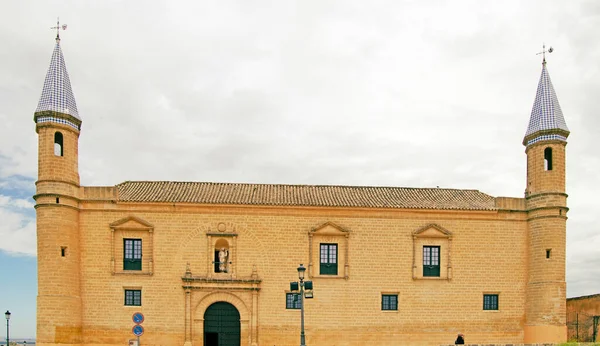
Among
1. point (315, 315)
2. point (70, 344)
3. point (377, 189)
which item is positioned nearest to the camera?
point (70, 344)

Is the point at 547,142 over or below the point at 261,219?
over

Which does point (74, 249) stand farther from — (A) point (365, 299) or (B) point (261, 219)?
(A) point (365, 299)

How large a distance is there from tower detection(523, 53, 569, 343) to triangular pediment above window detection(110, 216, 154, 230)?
19.1 meters

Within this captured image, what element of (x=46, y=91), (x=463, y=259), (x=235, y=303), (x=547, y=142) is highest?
(x=46, y=91)

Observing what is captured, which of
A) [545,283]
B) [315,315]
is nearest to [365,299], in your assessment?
[315,315]

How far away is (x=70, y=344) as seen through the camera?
26.0m

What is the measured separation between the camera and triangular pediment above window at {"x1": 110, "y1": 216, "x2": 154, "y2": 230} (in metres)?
27.3

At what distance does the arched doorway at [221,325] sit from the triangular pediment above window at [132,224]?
16.3 feet

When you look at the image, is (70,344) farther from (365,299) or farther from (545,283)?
(545,283)

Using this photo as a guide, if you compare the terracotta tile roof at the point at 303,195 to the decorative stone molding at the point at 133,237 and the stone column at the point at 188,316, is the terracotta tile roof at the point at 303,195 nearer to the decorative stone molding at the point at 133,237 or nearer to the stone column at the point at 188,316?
the decorative stone molding at the point at 133,237

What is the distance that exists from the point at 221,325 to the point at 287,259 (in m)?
4.45

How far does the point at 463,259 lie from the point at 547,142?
24.0 feet

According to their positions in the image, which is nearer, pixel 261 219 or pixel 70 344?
pixel 70 344

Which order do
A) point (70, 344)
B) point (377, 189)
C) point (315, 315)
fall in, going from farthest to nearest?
point (377, 189)
point (315, 315)
point (70, 344)
